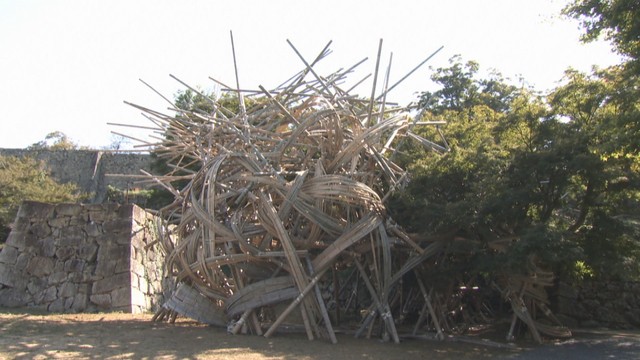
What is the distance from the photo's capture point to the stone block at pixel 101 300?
11.5 m

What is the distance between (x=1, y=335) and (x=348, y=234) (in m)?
4.43

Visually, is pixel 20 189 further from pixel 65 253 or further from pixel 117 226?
pixel 117 226

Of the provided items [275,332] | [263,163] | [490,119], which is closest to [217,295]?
[275,332]

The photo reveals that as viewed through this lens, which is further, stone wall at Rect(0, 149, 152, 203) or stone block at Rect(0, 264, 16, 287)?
stone wall at Rect(0, 149, 152, 203)

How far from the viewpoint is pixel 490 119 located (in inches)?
385

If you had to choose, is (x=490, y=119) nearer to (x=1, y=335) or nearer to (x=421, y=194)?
(x=421, y=194)

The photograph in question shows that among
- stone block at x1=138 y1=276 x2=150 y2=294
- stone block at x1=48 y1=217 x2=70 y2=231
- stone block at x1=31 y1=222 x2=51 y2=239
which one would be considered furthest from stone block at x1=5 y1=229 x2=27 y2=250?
stone block at x1=138 y1=276 x2=150 y2=294

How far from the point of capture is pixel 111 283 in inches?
459

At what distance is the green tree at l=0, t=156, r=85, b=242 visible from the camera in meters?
16.5

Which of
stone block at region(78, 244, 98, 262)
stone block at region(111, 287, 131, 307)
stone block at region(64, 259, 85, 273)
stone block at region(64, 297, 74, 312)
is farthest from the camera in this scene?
stone block at region(78, 244, 98, 262)

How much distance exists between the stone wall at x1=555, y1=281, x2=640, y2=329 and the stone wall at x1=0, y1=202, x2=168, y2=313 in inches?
332

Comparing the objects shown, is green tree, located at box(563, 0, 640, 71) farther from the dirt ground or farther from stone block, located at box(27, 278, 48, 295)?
stone block, located at box(27, 278, 48, 295)

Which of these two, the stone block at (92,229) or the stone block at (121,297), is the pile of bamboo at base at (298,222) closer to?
the stone block at (121,297)

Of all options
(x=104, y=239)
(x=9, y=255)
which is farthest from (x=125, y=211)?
(x=9, y=255)
